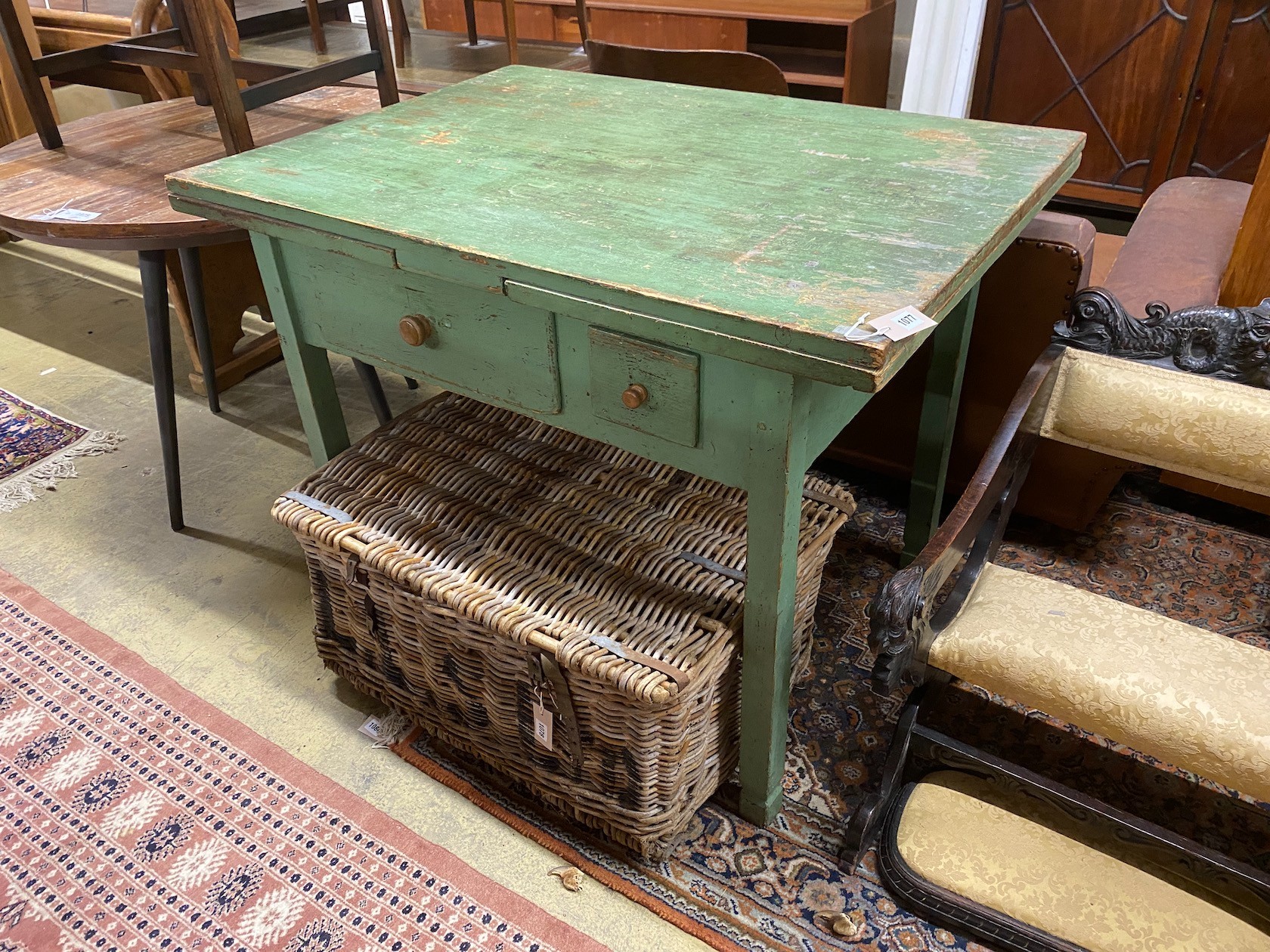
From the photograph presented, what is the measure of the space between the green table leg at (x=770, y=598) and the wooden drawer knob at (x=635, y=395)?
143 mm

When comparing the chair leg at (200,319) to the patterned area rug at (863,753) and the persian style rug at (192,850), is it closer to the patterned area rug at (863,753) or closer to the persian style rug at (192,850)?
the persian style rug at (192,850)

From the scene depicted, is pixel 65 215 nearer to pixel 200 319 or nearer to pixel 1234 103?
pixel 200 319

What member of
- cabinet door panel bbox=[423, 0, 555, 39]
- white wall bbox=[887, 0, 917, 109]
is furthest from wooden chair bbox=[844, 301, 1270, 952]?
cabinet door panel bbox=[423, 0, 555, 39]

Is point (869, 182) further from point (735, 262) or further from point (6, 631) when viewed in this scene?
point (6, 631)

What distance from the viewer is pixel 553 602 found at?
4.21 ft

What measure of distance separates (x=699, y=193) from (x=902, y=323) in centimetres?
44

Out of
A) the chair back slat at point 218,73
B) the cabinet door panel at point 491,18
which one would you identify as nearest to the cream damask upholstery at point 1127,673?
the chair back slat at point 218,73

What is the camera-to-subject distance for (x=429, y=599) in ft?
4.38

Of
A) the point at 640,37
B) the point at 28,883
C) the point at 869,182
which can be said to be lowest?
the point at 28,883

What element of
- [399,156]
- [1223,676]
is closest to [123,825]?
[399,156]

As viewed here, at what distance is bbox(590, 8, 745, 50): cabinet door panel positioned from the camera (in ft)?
11.8

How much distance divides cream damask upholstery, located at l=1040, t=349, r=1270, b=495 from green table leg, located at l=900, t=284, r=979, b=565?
19cm

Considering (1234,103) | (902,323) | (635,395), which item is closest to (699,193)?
Answer: (635,395)

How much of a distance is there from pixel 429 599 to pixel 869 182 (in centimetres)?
85
